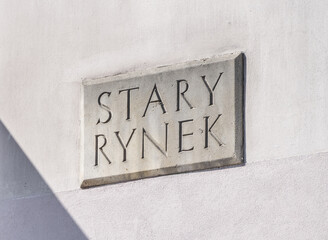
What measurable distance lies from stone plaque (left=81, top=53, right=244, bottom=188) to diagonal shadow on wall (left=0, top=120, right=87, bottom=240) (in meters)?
→ 0.32

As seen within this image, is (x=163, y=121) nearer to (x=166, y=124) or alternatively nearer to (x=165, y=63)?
(x=166, y=124)

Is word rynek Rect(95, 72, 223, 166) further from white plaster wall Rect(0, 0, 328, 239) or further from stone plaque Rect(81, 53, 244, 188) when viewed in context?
white plaster wall Rect(0, 0, 328, 239)

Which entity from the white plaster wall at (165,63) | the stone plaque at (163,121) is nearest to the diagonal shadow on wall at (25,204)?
the white plaster wall at (165,63)

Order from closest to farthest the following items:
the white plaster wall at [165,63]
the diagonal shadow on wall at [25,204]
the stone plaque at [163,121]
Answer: the white plaster wall at [165,63], the stone plaque at [163,121], the diagonal shadow on wall at [25,204]

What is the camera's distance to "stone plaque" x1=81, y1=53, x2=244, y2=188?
8805 millimetres

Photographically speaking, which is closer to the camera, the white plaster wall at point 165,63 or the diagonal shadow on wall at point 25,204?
the white plaster wall at point 165,63

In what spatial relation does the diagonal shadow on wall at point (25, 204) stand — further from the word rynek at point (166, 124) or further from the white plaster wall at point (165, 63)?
the word rynek at point (166, 124)

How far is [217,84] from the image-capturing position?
8.90m

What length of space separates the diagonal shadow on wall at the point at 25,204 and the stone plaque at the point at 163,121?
0.32 m

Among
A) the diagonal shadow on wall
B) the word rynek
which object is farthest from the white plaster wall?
the word rynek

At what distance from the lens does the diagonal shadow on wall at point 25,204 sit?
31.2 feet

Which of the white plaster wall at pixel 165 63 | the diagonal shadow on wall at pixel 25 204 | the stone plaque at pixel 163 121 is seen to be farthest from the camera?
the diagonal shadow on wall at pixel 25 204

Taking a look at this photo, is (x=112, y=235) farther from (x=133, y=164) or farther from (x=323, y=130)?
(x=323, y=130)

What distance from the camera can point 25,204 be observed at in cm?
973
